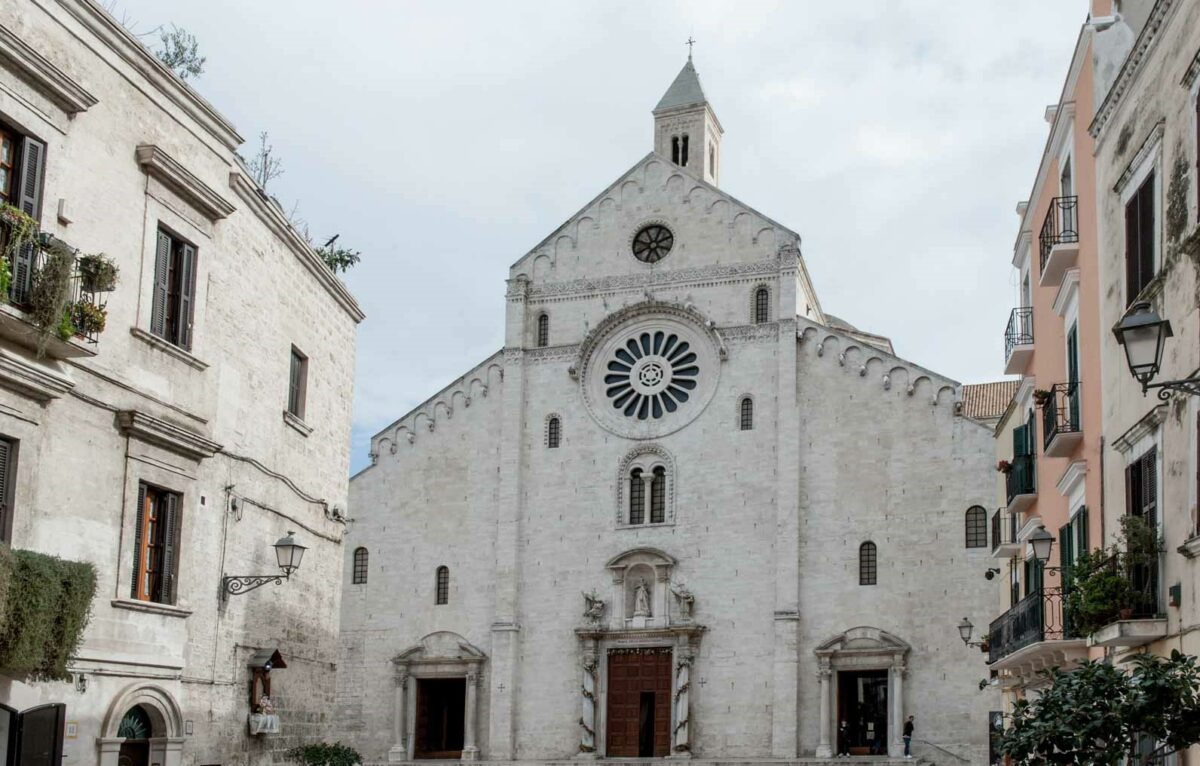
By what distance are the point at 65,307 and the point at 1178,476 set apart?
9691 millimetres

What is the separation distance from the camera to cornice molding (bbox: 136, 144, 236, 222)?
14.5 m

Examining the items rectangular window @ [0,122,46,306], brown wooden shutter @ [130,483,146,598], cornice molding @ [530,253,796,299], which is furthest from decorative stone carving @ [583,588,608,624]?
rectangular window @ [0,122,46,306]

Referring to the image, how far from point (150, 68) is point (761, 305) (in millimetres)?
27308

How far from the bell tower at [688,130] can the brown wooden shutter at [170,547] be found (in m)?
32.7

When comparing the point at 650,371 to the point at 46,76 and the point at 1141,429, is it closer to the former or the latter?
the point at 1141,429

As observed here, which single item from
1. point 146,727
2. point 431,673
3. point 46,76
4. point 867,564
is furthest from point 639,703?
point 46,76

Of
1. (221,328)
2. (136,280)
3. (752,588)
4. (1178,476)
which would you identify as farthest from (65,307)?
(752,588)

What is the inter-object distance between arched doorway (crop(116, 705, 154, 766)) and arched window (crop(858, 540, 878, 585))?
25538 millimetres

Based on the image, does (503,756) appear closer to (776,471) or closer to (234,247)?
(776,471)

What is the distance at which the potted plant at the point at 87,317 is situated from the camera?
42.1ft

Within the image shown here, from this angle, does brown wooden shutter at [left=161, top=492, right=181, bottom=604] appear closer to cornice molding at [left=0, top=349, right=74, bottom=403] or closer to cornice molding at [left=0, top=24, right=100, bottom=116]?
cornice molding at [left=0, top=349, right=74, bottom=403]

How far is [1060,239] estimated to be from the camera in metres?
18.4

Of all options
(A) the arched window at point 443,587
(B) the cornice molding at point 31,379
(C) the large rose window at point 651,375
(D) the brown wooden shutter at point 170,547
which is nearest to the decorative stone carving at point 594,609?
(A) the arched window at point 443,587

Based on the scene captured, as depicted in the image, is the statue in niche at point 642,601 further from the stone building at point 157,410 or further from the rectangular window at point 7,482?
the rectangular window at point 7,482
